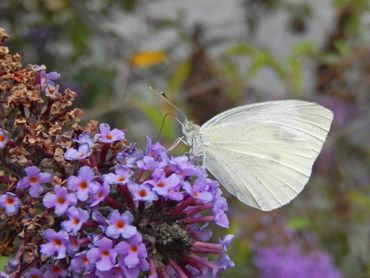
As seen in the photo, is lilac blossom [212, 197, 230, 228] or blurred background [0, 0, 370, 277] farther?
blurred background [0, 0, 370, 277]

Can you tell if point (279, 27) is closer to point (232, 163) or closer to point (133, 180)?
point (232, 163)

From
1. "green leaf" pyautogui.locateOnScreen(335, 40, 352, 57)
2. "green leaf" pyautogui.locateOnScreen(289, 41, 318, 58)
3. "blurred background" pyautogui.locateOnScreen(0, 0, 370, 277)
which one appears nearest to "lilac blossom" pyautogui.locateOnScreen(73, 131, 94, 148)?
"blurred background" pyautogui.locateOnScreen(0, 0, 370, 277)

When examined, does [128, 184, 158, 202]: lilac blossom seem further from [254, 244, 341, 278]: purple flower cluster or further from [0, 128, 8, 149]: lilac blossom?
[254, 244, 341, 278]: purple flower cluster

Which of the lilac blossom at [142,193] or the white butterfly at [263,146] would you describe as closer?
the lilac blossom at [142,193]

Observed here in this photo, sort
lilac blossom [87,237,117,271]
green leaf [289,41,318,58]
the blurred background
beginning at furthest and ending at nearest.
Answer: green leaf [289,41,318,58] < the blurred background < lilac blossom [87,237,117,271]

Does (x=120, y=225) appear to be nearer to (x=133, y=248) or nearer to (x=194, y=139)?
(x=133, y=248)

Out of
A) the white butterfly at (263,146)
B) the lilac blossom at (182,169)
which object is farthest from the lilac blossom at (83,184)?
the white butterfly at (263,146)

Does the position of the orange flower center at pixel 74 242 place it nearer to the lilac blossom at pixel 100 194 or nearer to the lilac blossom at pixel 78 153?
the lilac blossom at pixel 100 194
